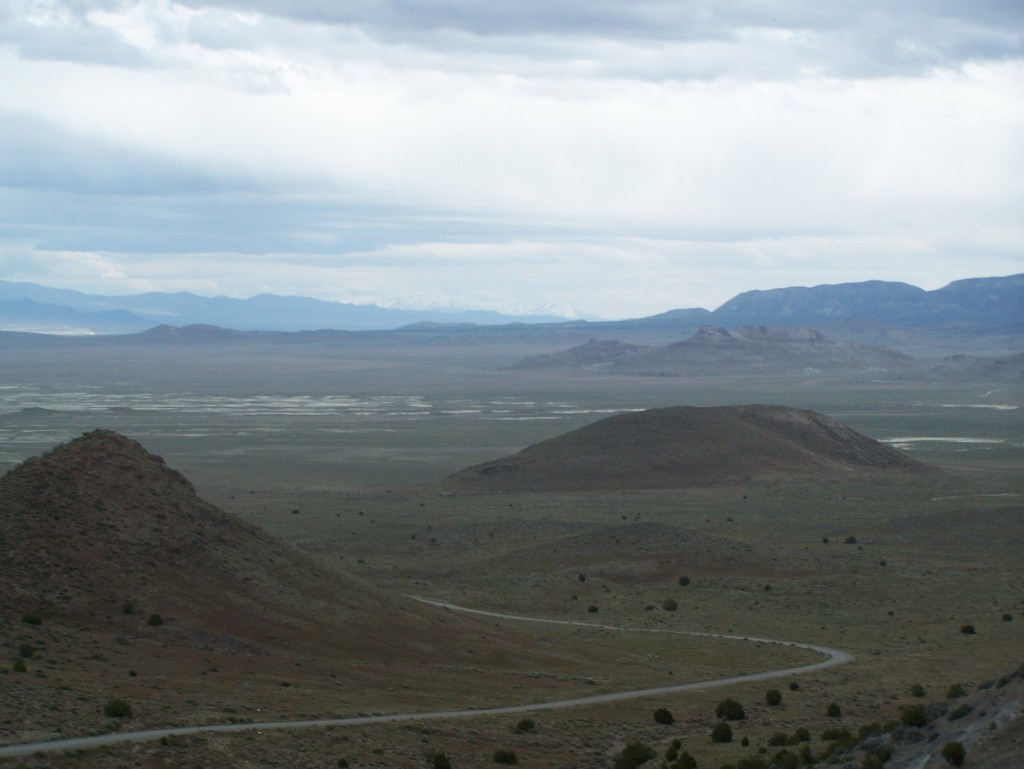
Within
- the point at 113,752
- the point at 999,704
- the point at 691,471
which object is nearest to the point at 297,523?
the point at 691,471

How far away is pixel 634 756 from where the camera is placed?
857 inches

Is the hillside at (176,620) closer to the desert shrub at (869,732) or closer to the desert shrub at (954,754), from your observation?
the desert shrub at (869,732)

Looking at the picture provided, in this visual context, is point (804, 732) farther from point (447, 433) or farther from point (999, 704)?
point (447, 433)

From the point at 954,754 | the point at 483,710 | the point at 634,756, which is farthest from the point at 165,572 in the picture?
the point at 954,754

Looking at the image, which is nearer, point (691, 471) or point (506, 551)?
point (506, 551)

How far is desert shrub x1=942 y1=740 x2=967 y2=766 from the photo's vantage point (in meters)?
15.9

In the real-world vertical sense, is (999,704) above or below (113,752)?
above

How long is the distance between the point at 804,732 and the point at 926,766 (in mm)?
6509

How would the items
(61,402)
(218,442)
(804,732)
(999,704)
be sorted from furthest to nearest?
(61,402) → (218,442) → (804,732) → (999,704)

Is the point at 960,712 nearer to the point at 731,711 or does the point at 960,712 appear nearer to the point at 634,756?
the point at 634,756

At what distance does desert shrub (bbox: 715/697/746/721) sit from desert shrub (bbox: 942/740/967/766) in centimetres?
1004

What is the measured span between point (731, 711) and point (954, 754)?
10.3 metres

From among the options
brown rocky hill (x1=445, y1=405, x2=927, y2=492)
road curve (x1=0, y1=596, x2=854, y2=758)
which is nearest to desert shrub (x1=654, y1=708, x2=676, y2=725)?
road curve (x1=0, y1=596, x2=854, y2=758)

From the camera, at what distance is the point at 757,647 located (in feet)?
119
